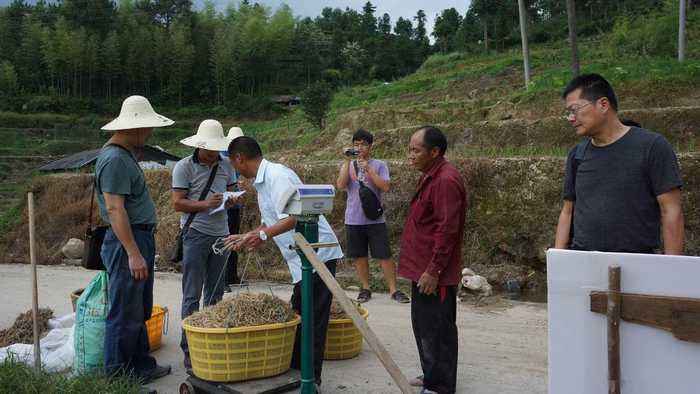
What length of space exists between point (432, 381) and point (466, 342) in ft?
5.14

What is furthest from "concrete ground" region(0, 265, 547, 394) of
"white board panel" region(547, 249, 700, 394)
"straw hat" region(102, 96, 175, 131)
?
"white board panel" region(547, 249, 700, 394)

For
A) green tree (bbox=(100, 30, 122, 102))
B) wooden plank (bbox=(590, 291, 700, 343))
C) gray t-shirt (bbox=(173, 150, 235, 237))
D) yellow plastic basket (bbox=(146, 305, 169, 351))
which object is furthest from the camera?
green tree (bbox=(100, 30, 122, 102))

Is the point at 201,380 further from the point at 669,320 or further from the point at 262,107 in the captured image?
the point at 262,107

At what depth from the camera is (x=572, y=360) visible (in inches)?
92.1

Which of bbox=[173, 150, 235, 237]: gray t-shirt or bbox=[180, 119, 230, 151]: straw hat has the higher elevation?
bbox=[180, 119, 230, 151]: straw hat

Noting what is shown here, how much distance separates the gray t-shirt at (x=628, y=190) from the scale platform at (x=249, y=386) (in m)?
1.88

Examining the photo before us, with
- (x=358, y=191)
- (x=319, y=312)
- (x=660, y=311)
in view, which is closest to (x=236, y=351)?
(x=319, y=312)

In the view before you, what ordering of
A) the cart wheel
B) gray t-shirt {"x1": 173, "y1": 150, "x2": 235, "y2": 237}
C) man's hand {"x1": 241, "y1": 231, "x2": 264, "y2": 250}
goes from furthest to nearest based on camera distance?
gray t-shirt {"x1": 173, "y1": 150, "x2": 235, "y2": 237} < the cart wheel < man's hand {"x1": 241, "y1": 231, "x2": 264, "y2": 250}

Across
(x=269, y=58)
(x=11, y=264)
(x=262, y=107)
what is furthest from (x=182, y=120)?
(x=11, y=264)

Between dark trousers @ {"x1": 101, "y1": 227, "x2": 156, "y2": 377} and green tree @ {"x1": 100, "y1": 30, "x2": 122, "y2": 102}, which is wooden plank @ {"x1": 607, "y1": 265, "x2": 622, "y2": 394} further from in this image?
green tree @ {"x1": 100, "y1": 30, "x2": 122, "y2": 102}

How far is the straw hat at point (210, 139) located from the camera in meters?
4.62

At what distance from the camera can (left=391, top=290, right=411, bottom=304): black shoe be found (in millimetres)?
6781

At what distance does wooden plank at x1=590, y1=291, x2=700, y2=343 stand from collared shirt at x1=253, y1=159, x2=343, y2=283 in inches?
77.7

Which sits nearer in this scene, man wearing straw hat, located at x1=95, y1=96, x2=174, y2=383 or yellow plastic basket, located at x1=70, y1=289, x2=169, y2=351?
man wearing straw hat, located at x1=95, y1=96, x2=174, y2=383
